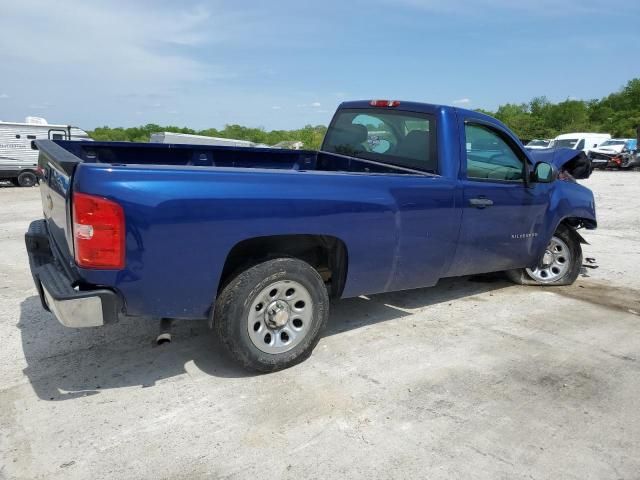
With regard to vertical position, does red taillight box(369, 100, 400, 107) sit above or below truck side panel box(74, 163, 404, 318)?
above

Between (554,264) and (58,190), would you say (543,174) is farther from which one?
(58,190)

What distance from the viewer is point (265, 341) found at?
11.9ft

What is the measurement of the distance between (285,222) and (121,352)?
5.56 ft

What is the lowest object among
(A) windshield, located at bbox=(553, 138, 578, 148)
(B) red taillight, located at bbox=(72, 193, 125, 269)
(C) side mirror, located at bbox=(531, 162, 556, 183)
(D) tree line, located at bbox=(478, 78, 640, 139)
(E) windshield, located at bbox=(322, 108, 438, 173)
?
(B) red taillight, located at bbox=(72, 193, 125, 269)

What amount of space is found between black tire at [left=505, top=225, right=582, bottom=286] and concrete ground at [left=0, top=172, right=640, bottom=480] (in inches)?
30.7

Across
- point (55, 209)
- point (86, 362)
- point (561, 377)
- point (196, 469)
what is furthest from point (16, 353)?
point (561, 377)

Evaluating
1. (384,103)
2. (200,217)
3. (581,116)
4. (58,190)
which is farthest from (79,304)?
(581,116)

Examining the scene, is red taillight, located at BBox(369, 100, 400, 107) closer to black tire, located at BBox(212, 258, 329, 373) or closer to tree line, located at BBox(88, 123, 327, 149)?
black tire, located at BBox(212, 258, 329, 373)

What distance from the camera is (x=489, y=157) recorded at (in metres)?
4.92

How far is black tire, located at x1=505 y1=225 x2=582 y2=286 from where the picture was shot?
19.5 ft

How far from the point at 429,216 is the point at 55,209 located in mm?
2773

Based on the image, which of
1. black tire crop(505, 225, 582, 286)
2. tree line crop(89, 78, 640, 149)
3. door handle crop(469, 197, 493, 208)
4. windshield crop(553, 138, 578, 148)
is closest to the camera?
door handle crop(469, 197, 493, 208)

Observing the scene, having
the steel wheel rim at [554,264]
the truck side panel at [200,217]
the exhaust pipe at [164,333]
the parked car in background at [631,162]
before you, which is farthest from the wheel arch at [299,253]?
the parked car in background at [631,162]

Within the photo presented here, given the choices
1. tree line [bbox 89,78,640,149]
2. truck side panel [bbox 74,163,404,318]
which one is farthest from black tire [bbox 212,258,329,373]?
tree line [bbox 89,78,640,149]
